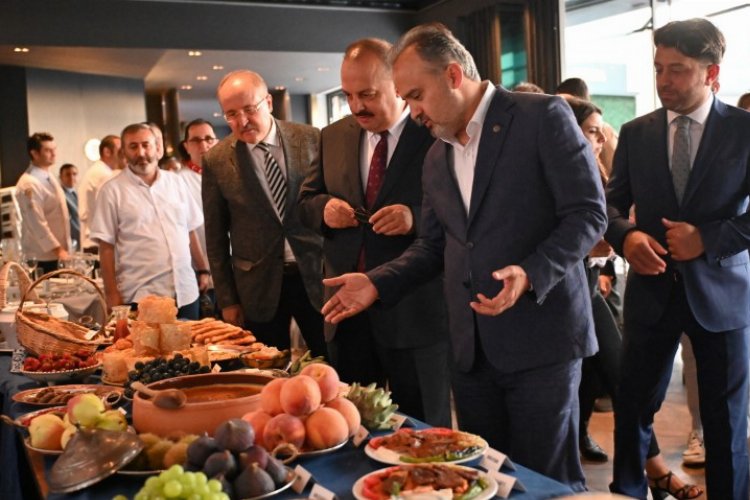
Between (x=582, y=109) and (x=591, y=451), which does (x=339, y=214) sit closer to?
(x=582, y=109)

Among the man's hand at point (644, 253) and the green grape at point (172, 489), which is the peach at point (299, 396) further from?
the man's hand at point (644, 253)

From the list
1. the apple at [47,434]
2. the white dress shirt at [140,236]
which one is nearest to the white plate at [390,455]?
the apple at [47,434]

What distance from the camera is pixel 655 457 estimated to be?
3.53m

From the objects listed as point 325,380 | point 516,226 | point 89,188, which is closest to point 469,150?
point 516,226

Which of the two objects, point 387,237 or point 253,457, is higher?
point 387,237

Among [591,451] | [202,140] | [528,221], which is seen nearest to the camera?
[528,221]

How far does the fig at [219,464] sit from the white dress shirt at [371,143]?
158cm

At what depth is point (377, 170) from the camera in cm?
295

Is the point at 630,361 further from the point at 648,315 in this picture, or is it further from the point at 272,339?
the point at 272,339

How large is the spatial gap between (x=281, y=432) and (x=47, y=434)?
0.55 meters

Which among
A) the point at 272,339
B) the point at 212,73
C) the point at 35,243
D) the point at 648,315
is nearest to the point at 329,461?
the point at 648,315

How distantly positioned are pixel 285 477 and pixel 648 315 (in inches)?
73.0

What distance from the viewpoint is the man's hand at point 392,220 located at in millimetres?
2705

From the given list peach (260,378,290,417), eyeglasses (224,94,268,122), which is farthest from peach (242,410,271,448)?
eyeglasses (224,94,268,122)
